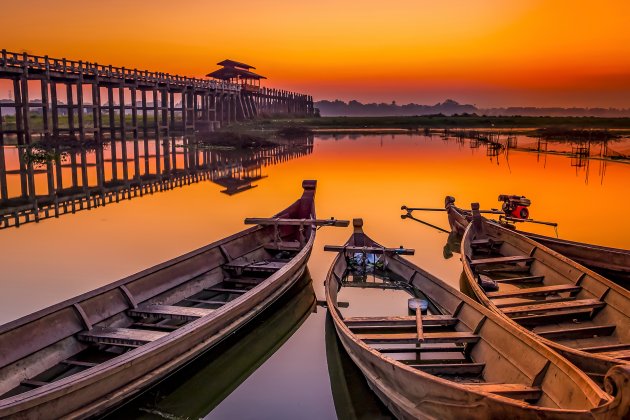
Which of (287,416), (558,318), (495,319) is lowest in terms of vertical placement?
(287,416)

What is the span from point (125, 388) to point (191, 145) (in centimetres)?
3854

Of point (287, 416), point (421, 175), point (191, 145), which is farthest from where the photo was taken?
point (191, 145)

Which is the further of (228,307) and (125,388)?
(228,307)

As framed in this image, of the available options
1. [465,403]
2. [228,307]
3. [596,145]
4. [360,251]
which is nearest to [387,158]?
[596,145]

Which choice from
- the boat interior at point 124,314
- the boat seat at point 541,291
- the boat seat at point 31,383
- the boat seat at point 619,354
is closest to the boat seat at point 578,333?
the boat seat at point 619,354

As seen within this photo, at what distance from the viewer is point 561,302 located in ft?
27.5

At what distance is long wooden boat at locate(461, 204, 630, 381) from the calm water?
4.53ft

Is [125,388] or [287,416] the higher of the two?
[125,388]

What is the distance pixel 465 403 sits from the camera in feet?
15.6

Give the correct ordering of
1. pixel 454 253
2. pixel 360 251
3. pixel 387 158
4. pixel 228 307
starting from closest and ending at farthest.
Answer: pixel 228 307 → pixel 360 251 → pixel 454 253 → pixel 387 158

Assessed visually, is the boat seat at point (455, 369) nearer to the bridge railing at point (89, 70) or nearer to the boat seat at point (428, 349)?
the boat seat at point (428, 349)

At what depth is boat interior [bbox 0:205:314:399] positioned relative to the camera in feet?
20.1

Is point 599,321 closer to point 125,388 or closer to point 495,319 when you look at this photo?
point 495,319

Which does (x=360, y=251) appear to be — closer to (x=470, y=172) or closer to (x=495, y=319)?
(x=495, y=319)
